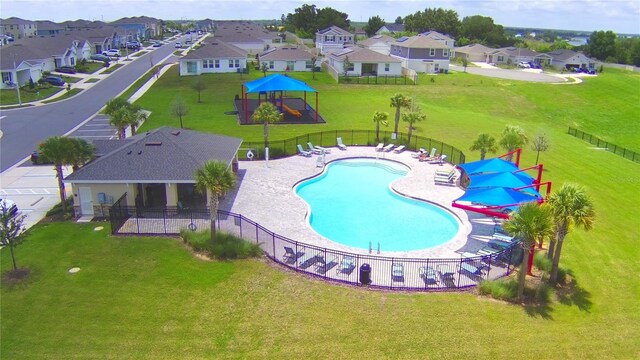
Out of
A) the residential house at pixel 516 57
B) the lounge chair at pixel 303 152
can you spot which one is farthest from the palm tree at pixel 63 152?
the residential house at pixel 516 57

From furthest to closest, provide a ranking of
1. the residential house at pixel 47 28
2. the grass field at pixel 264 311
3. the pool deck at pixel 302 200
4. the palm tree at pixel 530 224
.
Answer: the residential house at pixel 47 28 < the pool deck at pixel 302 200 < the palm tree at pixel 530 224 < the grass field at pixel 264 311

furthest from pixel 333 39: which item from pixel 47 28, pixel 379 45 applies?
pixel 47 28

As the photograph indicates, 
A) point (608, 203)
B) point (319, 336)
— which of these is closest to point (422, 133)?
point (608, 203)

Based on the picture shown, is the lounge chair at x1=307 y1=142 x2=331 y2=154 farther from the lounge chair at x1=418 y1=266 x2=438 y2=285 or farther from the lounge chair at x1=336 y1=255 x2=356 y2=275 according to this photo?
the lounge chair at x1=418 y1=266 x2=438 y2=285

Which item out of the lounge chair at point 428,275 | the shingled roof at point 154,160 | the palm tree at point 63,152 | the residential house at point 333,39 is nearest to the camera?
the lounge chair at point 428,275

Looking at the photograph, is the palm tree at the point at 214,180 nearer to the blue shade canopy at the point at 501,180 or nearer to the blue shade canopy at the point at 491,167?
the blue shade canopy at the point at 501,180

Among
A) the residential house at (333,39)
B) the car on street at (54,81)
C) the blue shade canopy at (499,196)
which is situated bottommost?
the blue shade canopy at (499,196)

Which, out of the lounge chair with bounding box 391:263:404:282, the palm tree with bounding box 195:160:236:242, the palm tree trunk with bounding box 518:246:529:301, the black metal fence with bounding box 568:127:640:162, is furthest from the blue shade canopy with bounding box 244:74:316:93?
the palm tree trunk with bounding box 518:246:529:301

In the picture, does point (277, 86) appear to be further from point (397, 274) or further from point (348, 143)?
point (397, 274)
